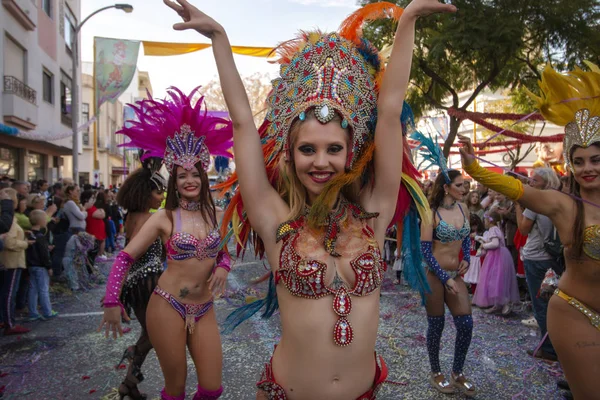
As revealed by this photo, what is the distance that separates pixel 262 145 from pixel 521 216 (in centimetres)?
359

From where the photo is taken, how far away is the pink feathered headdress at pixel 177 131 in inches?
128

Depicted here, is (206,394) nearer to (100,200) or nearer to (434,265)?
(434,265)

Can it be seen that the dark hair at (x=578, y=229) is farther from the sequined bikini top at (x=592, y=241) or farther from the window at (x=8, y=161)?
the window at (x=8, y=161)

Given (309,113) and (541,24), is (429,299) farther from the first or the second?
(541,24)

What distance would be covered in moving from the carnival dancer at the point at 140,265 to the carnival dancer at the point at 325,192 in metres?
1.98

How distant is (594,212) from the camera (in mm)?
2639

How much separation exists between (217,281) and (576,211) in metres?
2.32

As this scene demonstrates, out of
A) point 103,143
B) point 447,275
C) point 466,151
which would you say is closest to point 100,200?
point 447,275

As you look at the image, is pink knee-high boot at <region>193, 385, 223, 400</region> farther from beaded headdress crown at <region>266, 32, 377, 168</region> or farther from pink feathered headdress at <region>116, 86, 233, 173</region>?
beaded headdress crown at <region>266, 32, 377, 168</region>

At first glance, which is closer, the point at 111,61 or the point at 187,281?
the point at 187,281

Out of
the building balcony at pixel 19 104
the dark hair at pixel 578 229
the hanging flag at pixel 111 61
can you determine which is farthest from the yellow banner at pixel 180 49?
the dark hair at pixel 578 229

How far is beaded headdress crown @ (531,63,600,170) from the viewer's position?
2.65 metres

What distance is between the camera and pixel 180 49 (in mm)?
8633

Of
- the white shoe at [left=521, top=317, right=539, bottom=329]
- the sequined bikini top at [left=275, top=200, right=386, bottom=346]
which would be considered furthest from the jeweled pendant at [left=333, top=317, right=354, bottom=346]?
the white shoe at [left=521, top=317, right=539, bottom=329]
